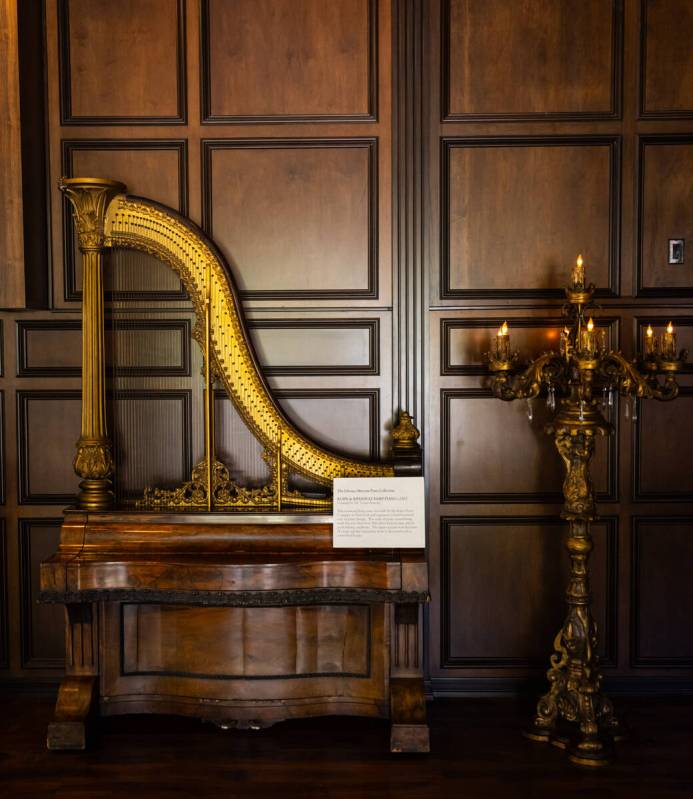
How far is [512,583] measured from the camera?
136 inches

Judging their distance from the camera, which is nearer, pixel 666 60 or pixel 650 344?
pixel 650 344

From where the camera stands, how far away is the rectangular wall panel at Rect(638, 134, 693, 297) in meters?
3.40

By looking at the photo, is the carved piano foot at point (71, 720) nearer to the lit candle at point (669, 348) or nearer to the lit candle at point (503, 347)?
the lit candle at point (503, 347)

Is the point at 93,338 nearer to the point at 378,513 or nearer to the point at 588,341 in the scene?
the point at 378,513

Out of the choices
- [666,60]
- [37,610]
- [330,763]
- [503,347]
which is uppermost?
[666,60]

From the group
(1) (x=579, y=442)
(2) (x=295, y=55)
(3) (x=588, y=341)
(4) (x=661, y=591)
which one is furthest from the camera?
(4) (x=661, y=591)

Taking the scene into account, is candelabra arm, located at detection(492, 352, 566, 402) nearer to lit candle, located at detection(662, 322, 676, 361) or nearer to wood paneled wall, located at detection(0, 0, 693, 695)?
lit candle, located at detection(662, 322, 676, 361)

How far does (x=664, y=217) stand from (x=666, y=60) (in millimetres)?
597

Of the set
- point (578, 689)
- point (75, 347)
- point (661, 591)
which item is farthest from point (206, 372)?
point (661, 591)

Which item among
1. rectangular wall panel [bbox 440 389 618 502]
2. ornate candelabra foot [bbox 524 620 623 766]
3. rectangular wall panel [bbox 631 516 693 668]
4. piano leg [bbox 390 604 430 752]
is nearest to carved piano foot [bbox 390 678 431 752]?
piano leg [bbox 390 604 430 752]

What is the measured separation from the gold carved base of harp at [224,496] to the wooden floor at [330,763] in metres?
0.79

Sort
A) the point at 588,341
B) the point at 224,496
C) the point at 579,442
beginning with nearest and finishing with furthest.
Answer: the point at 588,341 < the point at 579,442 < the point at 224,496

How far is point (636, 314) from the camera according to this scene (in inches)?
134

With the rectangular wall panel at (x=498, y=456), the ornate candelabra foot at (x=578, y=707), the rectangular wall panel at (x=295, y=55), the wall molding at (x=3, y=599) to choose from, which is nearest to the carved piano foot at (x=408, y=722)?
the ornate candelabra foot at (x=578, y=707)
